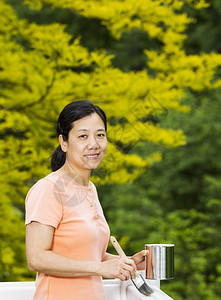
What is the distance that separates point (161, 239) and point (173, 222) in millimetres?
310

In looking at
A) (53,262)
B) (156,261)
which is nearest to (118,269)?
(53,262)

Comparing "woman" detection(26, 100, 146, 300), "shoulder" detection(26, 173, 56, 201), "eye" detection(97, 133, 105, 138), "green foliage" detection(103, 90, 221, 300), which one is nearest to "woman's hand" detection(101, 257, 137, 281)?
"woman" detection(26, 100, 146, 300)

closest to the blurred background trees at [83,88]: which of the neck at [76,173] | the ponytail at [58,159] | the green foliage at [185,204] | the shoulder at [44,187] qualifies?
the ponytail at [58,159]

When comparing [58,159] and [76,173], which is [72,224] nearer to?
[76,173]

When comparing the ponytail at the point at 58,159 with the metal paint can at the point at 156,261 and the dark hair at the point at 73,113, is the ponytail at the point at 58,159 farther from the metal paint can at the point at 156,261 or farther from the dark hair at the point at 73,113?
the metal paint can at the point at 156,261

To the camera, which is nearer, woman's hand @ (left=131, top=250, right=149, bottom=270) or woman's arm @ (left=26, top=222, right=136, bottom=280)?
woman's arm @ (left=26, top=222, right=136, bottom=280)

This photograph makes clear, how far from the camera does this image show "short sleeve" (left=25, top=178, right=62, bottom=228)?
122 cm

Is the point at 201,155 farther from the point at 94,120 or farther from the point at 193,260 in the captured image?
the point at 94,120

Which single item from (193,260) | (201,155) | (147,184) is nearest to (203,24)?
(201,155)

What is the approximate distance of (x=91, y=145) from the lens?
4.38 feet

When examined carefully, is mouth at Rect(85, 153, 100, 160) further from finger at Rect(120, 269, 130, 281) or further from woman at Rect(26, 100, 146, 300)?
finger at Rect(120, 269, 130, 281)

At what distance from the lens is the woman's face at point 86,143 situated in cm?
134

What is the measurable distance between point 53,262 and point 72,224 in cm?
12

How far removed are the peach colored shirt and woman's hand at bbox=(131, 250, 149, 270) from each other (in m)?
0.15
